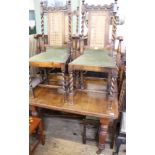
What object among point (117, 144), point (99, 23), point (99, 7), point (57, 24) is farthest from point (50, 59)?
point (117, 144)

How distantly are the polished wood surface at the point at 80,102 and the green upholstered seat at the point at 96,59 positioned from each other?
0.45 m

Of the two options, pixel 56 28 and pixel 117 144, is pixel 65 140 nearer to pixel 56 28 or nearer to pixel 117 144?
pixel 117 144

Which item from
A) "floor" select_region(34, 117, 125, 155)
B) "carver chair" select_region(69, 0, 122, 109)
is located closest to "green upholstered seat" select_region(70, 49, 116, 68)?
"carver chair" select_region(69, 0, 122, 109)

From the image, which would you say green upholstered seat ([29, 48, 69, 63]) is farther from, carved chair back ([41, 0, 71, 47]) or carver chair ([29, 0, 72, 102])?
carved chair back ([41, 0, 71, 47])

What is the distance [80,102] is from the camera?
2.06 meters

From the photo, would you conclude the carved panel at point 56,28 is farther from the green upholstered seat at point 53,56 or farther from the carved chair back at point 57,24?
the green upholstered seat at point 53,56

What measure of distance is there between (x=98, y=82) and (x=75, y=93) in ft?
1.71

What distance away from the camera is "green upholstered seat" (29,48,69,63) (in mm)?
2119

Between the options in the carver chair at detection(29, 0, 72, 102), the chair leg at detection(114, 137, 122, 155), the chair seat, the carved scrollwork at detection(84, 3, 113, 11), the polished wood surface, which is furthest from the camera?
the carver chair at detection(29, 0, 72, 102)

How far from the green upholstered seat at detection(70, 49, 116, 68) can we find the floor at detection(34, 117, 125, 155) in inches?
34.4

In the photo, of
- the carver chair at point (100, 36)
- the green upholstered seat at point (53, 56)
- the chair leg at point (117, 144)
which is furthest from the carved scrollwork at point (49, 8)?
the chair leg at point (117, 144)
